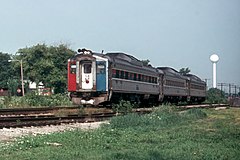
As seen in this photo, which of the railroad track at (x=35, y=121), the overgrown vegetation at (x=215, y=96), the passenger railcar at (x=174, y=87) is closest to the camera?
the railroad track at (x=35, y=121)

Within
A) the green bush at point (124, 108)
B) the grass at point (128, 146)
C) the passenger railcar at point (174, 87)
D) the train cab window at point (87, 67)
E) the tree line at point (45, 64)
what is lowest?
the grass at point (128, 146)

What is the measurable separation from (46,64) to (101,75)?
4657 cm

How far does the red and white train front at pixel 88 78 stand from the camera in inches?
1008

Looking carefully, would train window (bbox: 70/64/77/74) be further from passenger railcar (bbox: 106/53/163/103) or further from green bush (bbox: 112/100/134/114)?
green bush (bbox: 112/100/134/114)

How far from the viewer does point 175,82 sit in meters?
43.0

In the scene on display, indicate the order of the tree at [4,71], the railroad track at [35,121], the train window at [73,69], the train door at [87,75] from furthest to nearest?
the tree at [4,71] < the train window at [73,69] < the train door at [87,75] < the railroad track at [35,121]

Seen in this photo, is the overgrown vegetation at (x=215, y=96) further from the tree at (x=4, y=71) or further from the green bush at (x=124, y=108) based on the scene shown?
the tree at (x=4, y=71)

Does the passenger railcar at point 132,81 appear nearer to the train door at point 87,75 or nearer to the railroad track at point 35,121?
the train door at point 87,75

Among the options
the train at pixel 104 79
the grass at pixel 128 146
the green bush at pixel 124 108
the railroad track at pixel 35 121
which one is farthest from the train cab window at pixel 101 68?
the grass at pixel 128 146

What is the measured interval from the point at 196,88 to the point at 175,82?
9.71 meters

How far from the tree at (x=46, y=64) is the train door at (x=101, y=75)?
4293cm

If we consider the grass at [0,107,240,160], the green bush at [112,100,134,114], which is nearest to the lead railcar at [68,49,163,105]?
the green bush at [112,100,134,114]

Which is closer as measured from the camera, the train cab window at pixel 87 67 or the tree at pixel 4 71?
the train cab window at pixel 87 67

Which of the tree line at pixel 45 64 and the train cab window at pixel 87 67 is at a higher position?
the tree line at pixel 45 64
